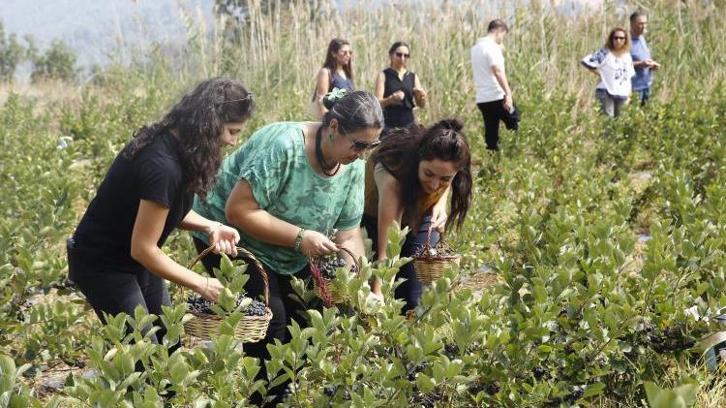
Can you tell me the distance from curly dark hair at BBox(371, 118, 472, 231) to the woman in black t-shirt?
917 mm

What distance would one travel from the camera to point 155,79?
13242 millimetres

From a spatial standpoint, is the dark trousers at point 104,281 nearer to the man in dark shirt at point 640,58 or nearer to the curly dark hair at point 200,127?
the curly dark hair at point 200,127

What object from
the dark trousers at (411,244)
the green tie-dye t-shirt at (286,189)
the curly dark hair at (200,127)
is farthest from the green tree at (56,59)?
the curly dark hair at (200,127)

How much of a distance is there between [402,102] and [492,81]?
100 centimetres

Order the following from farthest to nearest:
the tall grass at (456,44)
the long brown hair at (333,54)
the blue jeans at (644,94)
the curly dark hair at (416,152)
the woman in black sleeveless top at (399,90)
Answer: the tall grass at (456,44)
the blue jeans at (644,94)
the woman in black sleeveless top at (399,90)
the long brown hair at (333,54)
the curly dark hair at (416,152)

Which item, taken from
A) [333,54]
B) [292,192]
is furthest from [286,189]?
[333,54]

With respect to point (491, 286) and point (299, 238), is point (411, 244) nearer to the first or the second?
point (491, 286)

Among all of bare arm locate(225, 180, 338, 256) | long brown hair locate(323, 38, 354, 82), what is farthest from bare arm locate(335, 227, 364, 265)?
long brown hair locate(323, 38, 354, 82)

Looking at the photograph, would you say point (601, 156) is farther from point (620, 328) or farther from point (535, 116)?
point (620, 328)

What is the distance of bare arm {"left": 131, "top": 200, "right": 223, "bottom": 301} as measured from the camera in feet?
9.13

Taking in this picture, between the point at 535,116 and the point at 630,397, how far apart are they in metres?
5.18

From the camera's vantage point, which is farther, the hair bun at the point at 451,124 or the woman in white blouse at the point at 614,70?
the woman in white blouse at the point at 614,70

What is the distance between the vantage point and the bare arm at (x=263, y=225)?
3.12 meters

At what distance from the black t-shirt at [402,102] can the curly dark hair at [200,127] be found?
15.3 feet
